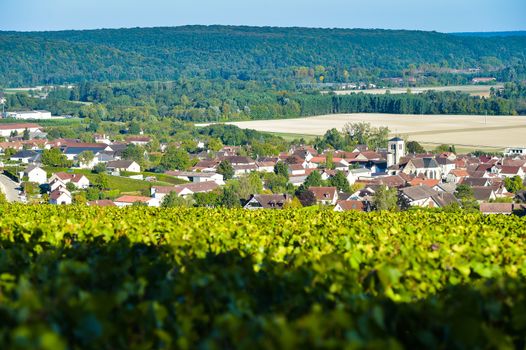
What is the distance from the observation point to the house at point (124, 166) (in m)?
61.0

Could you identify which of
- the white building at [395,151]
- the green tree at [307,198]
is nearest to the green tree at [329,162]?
the white building at [395,151]

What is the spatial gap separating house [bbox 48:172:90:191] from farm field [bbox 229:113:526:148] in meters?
32.9

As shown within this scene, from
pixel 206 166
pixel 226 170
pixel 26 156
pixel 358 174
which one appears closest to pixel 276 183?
pixel 226 170

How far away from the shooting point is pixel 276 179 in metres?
51.4

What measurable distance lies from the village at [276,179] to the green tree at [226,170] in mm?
64

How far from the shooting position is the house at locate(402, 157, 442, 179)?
183ft

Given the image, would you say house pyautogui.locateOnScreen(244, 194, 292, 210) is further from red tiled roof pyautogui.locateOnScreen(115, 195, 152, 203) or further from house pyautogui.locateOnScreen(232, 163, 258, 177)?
house pyautogui.locateOnScreen(232, 163, 258, 177)

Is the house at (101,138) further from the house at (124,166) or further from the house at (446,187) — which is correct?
the house at (446,187)

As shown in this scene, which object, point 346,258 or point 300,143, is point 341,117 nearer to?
point 300,143

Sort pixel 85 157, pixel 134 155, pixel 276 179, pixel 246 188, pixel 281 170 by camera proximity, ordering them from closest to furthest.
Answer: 1. pixel 246 188
2. pixel 276 179
3. pixel 281 170
4. pixel 134 155
5. pixel 85 157

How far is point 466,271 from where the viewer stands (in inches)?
300

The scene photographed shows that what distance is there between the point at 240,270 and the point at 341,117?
102m

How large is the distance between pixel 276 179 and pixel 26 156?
25226mm

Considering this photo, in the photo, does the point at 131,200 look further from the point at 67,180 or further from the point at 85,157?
the point at 85,157
